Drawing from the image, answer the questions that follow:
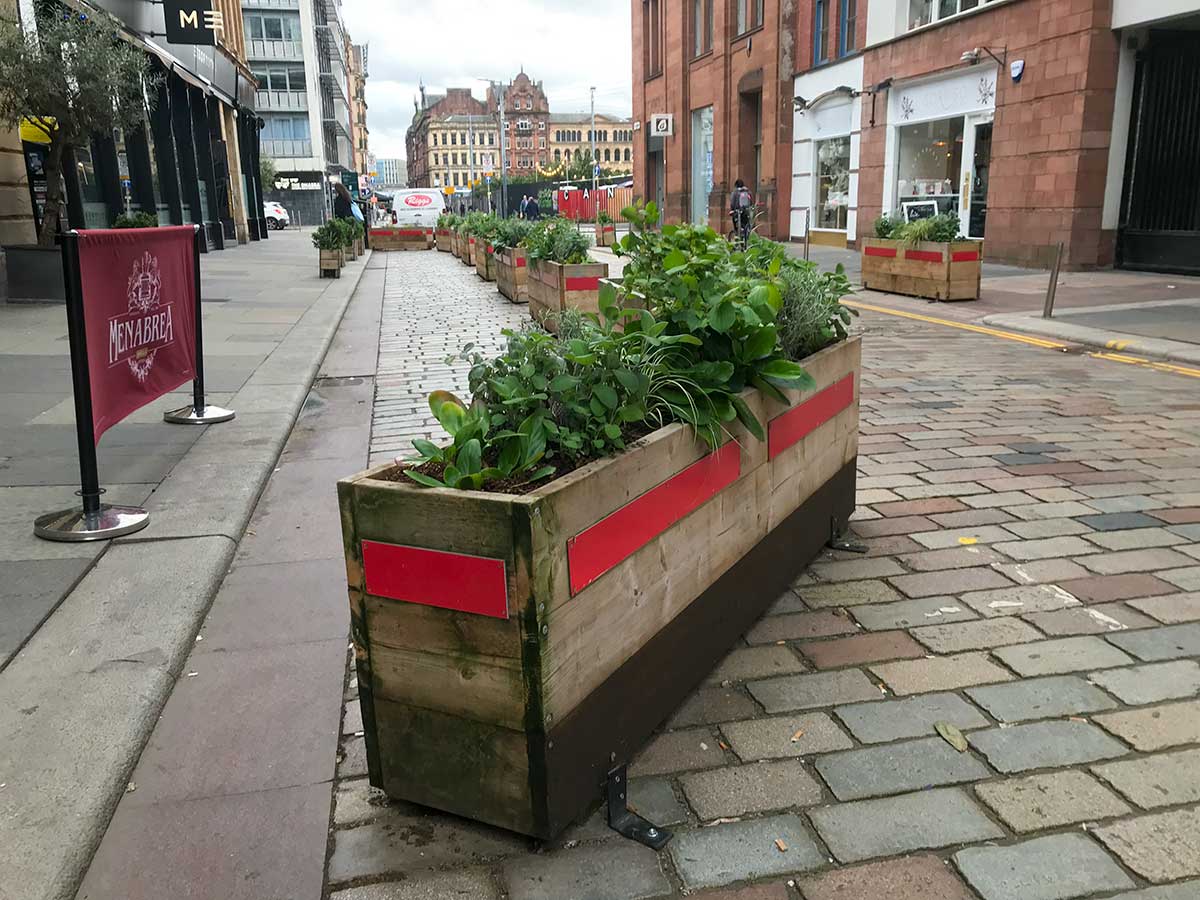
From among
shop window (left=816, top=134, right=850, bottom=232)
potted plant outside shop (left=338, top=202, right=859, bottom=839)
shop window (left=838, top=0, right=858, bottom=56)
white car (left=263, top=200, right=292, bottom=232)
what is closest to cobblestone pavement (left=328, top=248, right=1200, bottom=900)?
potted plant outside shop (left=338, top=202, right=859, bottom=839)

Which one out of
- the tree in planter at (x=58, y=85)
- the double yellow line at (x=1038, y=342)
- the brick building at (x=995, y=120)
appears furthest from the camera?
the brick building at (x=995, y=120)

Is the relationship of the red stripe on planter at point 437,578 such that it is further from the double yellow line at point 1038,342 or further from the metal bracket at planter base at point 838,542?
the double yellow line at point 1038,342

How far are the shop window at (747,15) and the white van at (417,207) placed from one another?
1953 cm

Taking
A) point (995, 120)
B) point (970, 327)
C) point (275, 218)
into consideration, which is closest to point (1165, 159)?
point (995, 120)

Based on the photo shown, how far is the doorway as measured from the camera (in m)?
16.8

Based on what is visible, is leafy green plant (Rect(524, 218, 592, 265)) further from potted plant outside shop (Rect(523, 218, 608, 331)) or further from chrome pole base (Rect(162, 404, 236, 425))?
chrome pole base (Rect(162, 404, 236, 425))

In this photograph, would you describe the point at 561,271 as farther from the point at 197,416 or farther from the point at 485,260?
the point at 485,260

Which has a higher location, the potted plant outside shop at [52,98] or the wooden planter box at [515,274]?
the potted plant outside shop at [52,98]

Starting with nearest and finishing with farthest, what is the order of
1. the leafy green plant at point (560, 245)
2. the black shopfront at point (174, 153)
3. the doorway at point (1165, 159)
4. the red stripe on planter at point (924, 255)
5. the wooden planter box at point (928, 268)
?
1. the leafy green plant at point (560, 245)
2. the wooden planter box at point (928, 268)
3. the red stripe on planter at point (924, 255)
4. the doorway at point (1165, 159)
5. the black shopfront at point (174, 153)

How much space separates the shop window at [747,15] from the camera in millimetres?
32344

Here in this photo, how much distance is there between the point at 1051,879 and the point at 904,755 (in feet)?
1.89

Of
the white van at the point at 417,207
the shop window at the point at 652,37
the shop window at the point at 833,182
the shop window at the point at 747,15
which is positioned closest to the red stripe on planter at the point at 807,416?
the shop window at the point at 833,182

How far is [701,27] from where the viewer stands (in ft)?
123

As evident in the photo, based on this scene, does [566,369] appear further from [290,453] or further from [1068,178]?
[1068,178]
